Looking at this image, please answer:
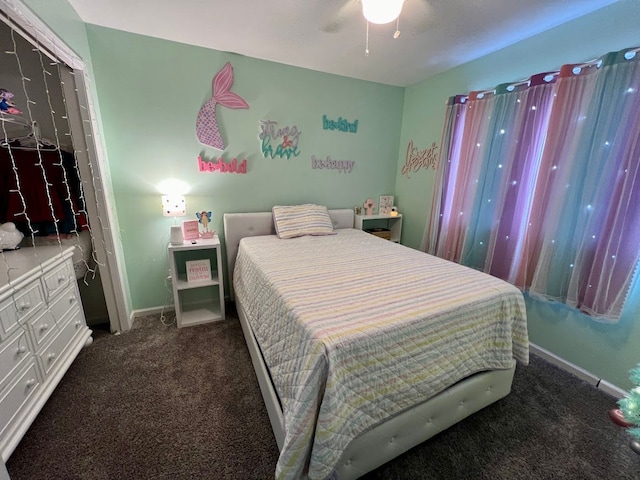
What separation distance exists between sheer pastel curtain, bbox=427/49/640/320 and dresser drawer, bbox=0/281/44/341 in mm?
3072

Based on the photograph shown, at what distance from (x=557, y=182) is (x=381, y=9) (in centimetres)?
160

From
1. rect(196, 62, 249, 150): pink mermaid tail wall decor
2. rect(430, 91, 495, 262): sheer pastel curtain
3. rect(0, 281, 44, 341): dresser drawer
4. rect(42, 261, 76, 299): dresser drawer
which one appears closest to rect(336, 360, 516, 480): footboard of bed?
rect(430, 91, 495, 262): sheer pastel curtain

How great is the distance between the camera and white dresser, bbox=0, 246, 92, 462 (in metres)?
1.17

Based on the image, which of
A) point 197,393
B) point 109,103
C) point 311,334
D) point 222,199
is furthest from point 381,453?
point 109,103

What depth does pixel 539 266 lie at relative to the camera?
1.88 metres

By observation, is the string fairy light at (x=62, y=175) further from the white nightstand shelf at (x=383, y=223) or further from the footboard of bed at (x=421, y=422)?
the white nightstand shelf at (x=383, y=223)

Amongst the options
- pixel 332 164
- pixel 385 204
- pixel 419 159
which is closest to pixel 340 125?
pixel 332 164

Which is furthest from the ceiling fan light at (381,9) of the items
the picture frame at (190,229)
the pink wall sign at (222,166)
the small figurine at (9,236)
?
the small figurine at (9,236)

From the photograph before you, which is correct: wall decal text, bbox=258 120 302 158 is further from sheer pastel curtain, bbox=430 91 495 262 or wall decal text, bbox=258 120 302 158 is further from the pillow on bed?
sheer pastel curtain, bbox=430 91 495 262

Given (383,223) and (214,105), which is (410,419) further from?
(214,105)

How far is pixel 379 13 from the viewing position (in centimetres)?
141

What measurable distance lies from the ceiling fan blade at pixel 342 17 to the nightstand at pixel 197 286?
190 cm

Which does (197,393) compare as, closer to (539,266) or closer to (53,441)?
(53,441)

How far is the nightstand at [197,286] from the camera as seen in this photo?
2232 mm
